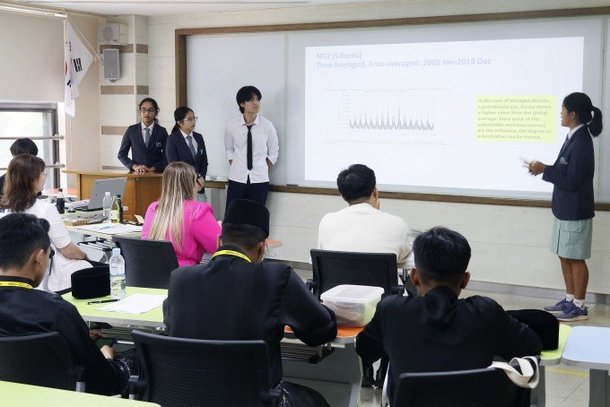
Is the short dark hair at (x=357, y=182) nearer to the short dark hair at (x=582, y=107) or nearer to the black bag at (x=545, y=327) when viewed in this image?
the black bag at (x=545, y=327)

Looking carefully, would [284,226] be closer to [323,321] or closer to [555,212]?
[555,212]

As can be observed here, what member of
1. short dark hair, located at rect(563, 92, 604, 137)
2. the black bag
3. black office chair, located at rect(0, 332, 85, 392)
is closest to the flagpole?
short dark hair, located at rect(563, 92, 604, 137)

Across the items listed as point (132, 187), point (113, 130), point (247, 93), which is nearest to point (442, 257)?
point (132, 187)

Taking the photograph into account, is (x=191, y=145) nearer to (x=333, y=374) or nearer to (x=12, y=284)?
(x=333, y=374)

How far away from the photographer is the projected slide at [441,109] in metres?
7.59

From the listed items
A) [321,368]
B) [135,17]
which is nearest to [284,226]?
[135,17]

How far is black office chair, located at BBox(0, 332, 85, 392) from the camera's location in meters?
2.71

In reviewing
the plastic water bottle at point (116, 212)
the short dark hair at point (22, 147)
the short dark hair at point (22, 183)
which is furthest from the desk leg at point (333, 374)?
the short dark hair at point (22, 147)

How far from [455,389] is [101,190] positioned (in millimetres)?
5012

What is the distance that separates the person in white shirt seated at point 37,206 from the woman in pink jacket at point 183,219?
25.5 inches

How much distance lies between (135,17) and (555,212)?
17.1 feet

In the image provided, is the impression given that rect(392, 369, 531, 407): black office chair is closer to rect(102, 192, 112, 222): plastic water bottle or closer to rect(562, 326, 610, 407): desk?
rect(562, 326, 610, 407): desk

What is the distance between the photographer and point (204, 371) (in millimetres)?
2762

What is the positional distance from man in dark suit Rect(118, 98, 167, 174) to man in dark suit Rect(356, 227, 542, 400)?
6467mm
